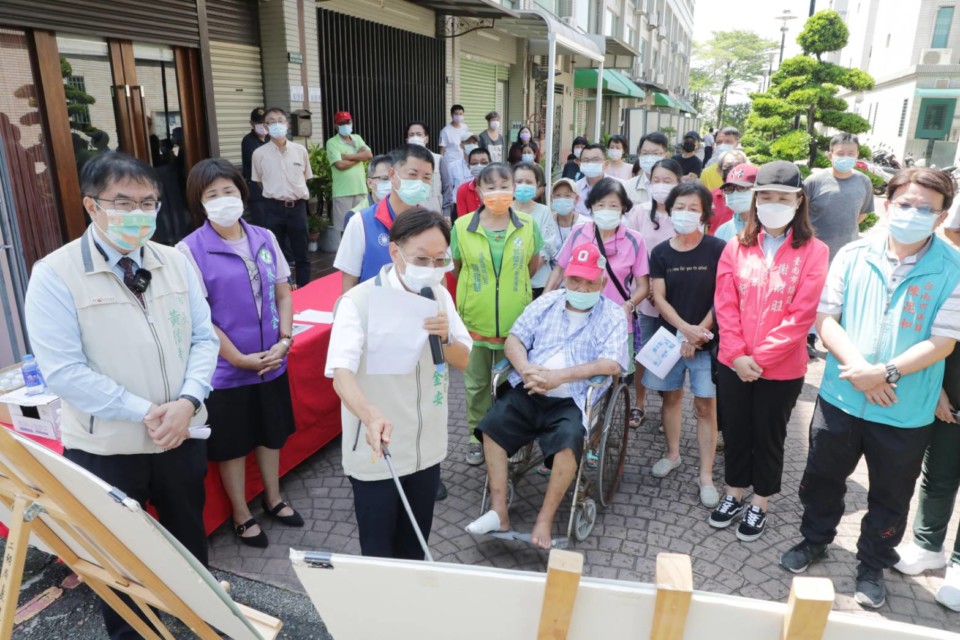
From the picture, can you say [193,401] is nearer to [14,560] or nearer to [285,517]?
[14,560]

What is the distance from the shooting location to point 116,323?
219 centimetres

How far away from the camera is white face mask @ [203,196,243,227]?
291 centimetres

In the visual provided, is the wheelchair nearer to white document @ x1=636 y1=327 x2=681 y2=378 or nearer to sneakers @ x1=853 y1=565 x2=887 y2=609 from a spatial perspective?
white document @ x1=636 y1=327 x2=681 y2=378

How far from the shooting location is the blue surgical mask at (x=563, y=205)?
4.97 meters

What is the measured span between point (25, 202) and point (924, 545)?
20.7ft

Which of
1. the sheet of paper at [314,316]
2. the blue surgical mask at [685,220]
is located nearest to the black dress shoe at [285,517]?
the sheet of paper at [314,316]

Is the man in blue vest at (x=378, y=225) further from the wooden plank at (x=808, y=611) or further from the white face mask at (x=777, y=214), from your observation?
the wooden plank at (x=808, y=611)

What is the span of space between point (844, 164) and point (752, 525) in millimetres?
3406

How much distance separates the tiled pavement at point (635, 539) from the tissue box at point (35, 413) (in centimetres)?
96

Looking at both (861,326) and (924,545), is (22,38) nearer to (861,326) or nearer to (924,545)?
(861,326)

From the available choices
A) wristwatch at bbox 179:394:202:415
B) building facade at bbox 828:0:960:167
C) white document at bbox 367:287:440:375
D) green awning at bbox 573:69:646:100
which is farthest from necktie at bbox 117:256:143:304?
building facade at bbox 828:0:960:167

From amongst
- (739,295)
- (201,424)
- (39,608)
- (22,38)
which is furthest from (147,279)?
(22,38)

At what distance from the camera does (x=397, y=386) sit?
2301 mm

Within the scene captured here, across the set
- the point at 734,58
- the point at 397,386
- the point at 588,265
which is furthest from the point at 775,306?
the point at 734,58
